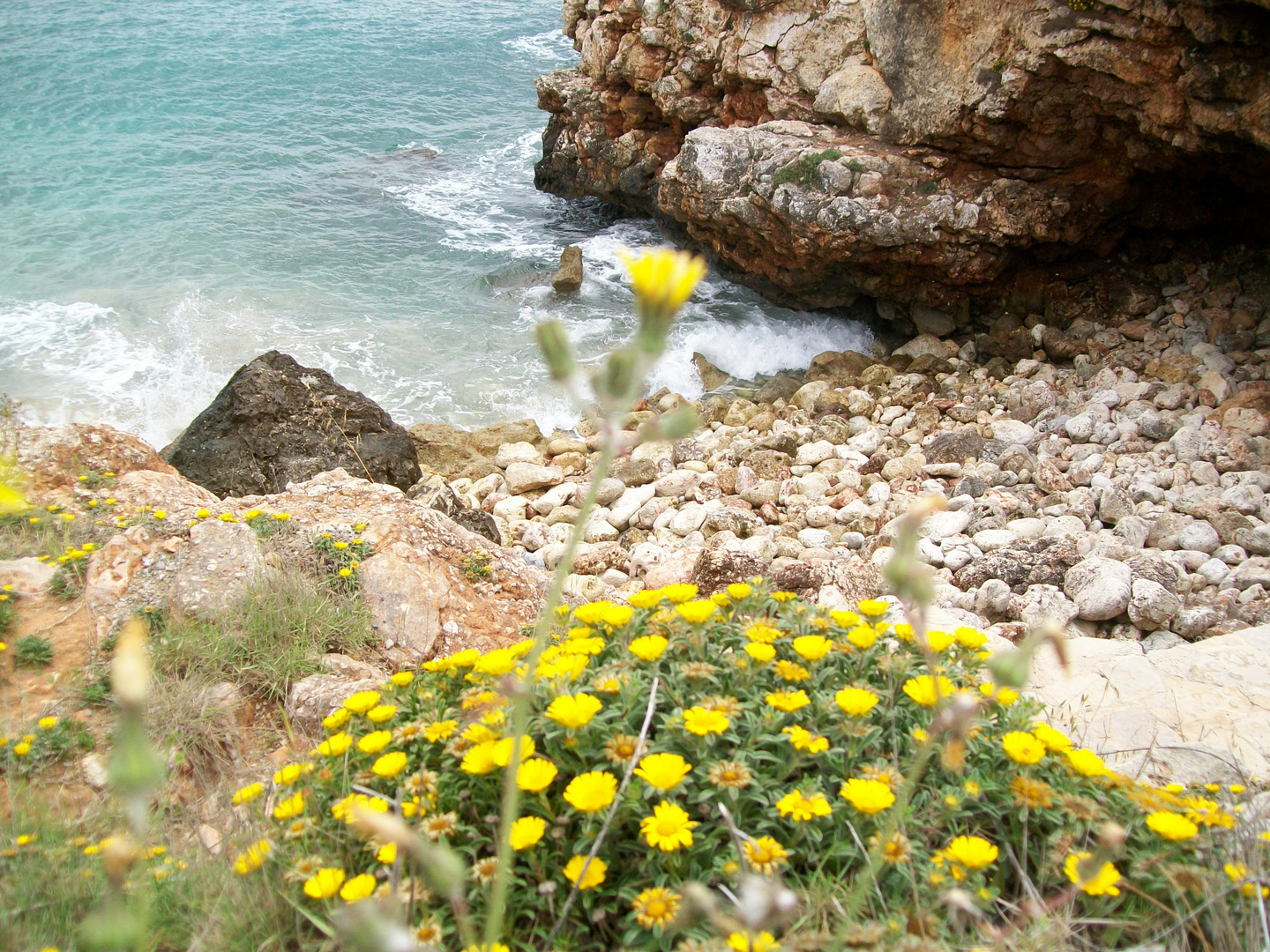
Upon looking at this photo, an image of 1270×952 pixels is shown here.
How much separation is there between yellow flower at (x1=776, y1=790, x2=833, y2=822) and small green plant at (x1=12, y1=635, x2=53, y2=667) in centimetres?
290

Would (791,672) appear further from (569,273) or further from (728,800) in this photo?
(569,273)

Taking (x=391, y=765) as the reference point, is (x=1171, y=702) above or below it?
below

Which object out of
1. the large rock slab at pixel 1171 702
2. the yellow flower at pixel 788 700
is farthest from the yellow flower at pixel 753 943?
the large rock slab at pixel 1171 702

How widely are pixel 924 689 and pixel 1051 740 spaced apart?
26cm

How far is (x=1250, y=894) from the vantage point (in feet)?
4.49

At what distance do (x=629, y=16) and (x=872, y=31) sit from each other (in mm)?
4531

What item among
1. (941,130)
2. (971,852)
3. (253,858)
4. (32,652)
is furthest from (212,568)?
(941,130)

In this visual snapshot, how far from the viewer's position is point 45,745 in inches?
99.8

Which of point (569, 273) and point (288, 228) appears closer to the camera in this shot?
point (569, 273)

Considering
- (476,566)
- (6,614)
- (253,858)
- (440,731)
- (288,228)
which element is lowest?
(288,228)

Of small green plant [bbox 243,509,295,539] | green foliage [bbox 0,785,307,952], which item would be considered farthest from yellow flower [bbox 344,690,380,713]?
small green plant [bbox 243,509,295,539]

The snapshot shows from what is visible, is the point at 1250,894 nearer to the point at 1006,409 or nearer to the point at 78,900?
the point at 78,900

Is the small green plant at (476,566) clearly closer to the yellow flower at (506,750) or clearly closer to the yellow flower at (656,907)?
the yellow flower at (506,750)

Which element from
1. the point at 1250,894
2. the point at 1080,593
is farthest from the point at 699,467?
the point at 1250,894
